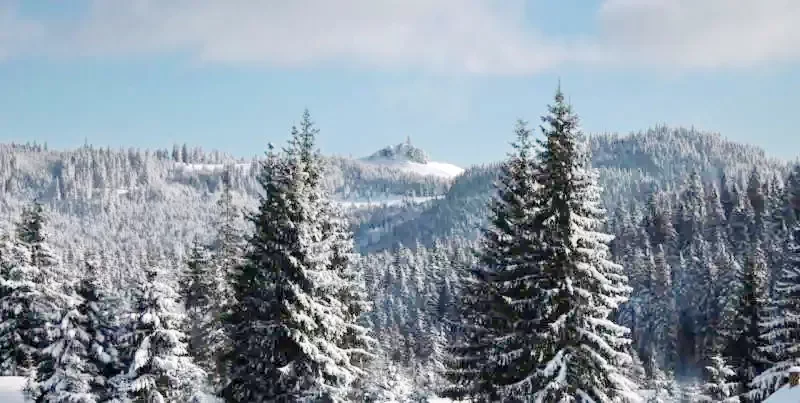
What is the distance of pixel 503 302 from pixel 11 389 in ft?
99.4

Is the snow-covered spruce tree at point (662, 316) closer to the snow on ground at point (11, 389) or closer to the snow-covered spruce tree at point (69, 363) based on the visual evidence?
the snow on ground at point (11, 389)

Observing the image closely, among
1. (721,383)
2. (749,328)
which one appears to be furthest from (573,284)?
(721,383)

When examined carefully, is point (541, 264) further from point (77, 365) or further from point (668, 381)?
point (668, 381)

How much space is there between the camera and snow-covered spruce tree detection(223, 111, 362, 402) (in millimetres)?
25297

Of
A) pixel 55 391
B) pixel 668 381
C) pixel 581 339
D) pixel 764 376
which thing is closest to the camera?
pixel 581 339

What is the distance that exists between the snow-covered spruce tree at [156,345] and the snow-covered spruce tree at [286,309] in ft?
24.0

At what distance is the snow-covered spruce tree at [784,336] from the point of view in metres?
32.0

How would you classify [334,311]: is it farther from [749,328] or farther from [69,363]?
[749,328]

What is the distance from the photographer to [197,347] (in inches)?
1943

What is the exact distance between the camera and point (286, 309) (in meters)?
25.4

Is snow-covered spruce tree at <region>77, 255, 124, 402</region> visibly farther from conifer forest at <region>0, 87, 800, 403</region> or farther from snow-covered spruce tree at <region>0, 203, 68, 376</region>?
snow-covered spruce tree at <region>0, 203, 68, 376</region>

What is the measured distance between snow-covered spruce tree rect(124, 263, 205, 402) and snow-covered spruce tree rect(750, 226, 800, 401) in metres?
24.9

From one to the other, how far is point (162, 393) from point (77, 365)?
18.1ft

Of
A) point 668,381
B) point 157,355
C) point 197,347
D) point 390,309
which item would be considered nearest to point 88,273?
point 157,355
